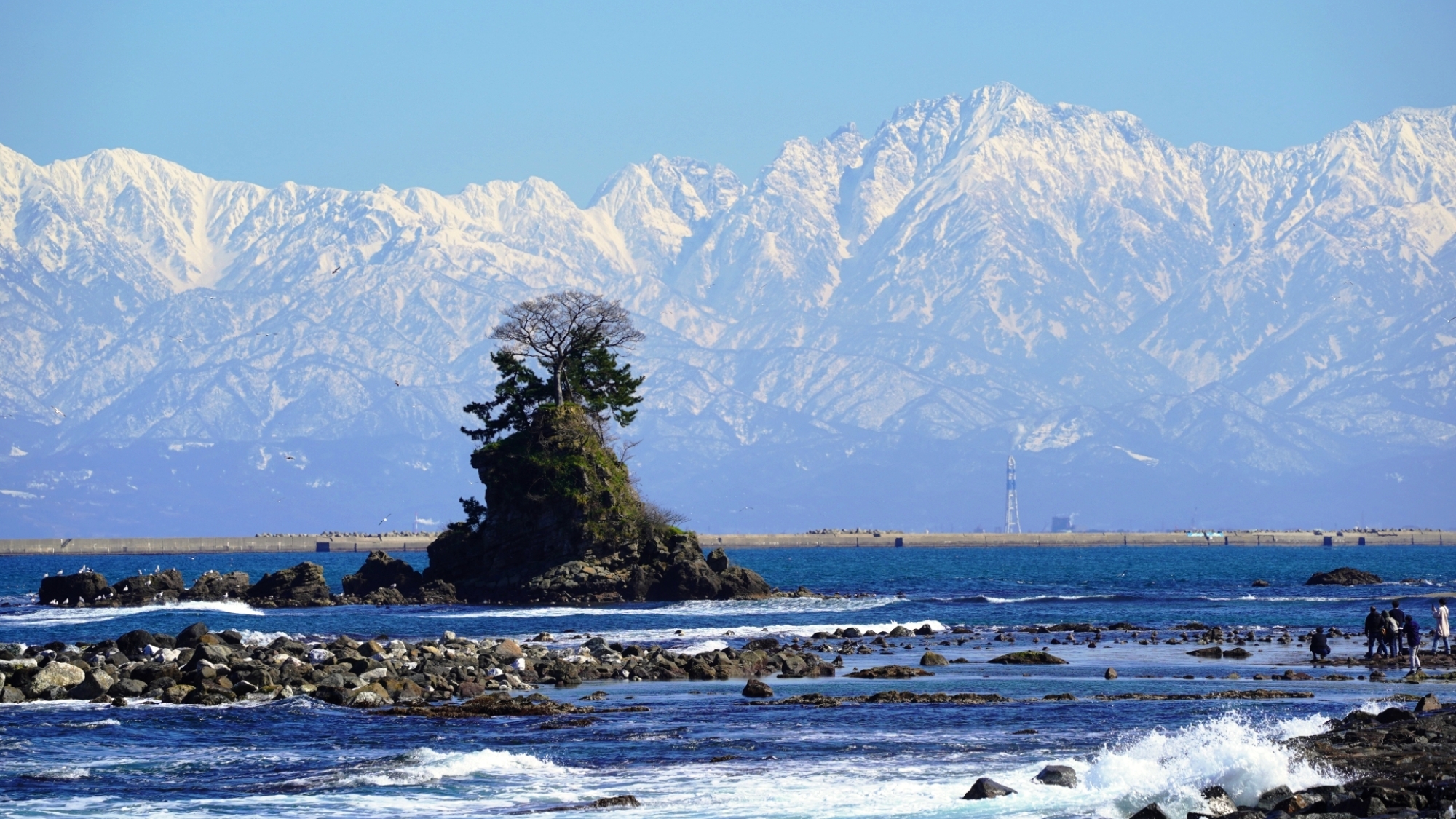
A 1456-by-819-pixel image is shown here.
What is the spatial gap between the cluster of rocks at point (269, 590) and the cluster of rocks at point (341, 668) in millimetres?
34750

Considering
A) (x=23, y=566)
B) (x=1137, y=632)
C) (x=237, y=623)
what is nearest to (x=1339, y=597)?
(x=1137, y=632)

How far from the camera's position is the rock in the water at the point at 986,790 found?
27984 millimetres

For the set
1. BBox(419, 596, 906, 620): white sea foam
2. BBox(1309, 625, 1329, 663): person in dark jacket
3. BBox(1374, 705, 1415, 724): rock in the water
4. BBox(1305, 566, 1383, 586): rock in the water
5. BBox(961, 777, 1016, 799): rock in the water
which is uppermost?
BBox(1305, 566, 1383, 586): rock in the water

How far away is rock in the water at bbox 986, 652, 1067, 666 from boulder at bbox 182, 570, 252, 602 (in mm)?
55924

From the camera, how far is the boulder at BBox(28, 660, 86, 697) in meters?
43.3

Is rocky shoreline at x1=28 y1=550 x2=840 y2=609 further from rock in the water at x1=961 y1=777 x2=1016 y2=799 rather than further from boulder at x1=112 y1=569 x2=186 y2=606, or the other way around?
rock in the water at x1=961 y1=777 x2=1016 y2=799

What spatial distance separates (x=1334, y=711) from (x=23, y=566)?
17656 cm

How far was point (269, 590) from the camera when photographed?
95.3 m

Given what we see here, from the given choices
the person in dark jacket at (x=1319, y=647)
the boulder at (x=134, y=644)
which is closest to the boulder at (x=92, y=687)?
the boulder at (x=134, y=644)

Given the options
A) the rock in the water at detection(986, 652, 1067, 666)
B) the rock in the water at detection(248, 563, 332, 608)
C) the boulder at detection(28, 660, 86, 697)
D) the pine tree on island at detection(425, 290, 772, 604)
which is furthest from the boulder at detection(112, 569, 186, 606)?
the rock in the water at detection(986, 652, 1067, 666)

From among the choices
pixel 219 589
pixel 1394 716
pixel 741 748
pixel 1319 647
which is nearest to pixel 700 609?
pixel 219 589

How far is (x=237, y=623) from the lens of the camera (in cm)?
7738

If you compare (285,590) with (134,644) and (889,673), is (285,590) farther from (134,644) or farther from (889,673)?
(889,673)

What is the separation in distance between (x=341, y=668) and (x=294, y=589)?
48617 mm
